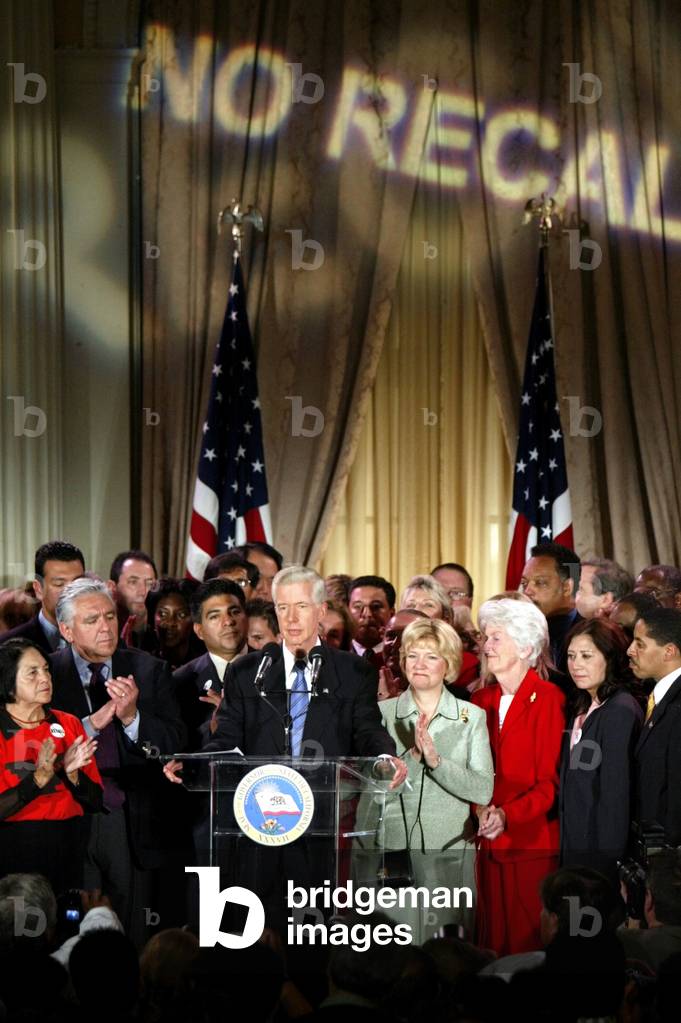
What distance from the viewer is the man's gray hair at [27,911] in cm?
369

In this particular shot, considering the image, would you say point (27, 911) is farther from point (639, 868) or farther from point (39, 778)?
point (639, 868)

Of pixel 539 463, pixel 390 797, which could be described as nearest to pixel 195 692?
pixel 390 797

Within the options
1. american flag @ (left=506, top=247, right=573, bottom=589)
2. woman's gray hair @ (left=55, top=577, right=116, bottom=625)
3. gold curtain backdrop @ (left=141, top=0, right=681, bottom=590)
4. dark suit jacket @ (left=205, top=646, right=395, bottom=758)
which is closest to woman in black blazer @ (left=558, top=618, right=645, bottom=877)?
dark suit jacket @ (left=205, top=646, right=395, bottom=758)

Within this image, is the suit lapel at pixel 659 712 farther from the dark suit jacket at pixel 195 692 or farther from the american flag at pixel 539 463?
the american flag at pixel 539 463

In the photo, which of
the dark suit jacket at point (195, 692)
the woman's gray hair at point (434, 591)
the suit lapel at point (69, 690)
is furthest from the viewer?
the woman's gray hair at point (434, 591)

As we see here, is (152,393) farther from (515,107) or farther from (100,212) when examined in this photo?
(515,107)

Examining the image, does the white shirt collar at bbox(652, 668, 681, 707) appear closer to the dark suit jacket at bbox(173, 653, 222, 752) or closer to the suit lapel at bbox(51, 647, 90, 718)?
the dark suit jacket at bbox(173, 653, 222, 752)

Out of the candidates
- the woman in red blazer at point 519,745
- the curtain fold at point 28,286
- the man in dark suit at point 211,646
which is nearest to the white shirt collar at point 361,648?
the man in dark suit at point 211,646

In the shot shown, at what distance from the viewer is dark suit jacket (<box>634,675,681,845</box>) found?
4.60 m

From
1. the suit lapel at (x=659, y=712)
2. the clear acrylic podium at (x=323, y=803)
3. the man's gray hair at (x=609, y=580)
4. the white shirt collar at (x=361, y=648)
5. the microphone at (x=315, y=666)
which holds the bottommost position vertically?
the clear acrylic podium at (x=323, y=803)

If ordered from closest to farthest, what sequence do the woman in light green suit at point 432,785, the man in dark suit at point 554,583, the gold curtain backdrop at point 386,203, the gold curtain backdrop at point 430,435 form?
the woman in light green suit at point 432,785 → the man in dark suit at point 554,583 → the gold curtain backdrop at point 386,203 → the gold curtain backdrop at point 430,435

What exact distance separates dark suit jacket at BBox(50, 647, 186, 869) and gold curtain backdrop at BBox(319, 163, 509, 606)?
16.4ft

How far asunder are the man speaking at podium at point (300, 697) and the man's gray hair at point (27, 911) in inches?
32.0

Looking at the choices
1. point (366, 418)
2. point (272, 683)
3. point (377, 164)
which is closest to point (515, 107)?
point (377, 164)
